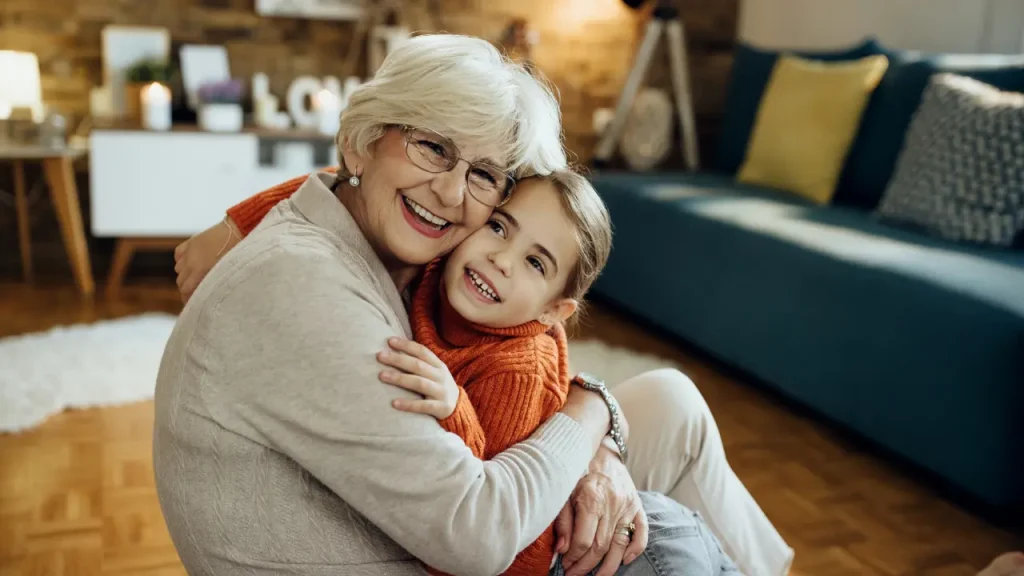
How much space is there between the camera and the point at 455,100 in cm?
101

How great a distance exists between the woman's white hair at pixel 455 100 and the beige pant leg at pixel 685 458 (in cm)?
48

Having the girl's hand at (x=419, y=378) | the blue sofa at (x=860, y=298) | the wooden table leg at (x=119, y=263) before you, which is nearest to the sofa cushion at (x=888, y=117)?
the blue sofa at (x=860, y=298)

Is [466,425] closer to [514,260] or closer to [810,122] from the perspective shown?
[514,260]

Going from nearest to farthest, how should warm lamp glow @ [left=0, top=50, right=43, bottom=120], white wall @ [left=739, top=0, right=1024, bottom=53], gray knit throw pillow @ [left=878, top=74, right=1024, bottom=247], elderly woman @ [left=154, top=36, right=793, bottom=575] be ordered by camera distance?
1. elderly woman @ [left=154, top=36, right=793, bottom=575]
2. gray knit throw pillow @ [left=878, top=74, right=1024, bottom=247]
3. white wall @ [left=739, top=0, right=1024, bottom=53]
4. warm lamp glow @ [left=0, top=50, right=43, bottom=120]

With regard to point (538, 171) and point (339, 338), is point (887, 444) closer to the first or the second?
point (538, 171)

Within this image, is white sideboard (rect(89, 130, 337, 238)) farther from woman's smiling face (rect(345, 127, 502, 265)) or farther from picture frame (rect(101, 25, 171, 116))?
woman's smiling face (rect(345, 127, 502, 265))

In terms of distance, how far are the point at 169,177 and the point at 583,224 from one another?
273 cm

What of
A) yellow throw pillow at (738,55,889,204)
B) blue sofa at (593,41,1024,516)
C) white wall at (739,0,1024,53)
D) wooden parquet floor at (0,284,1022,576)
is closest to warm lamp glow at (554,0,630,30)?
white wall at (739,0,1024,53)

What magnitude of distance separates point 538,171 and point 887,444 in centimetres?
155

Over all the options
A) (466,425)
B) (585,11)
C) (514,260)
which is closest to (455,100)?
(514,260)

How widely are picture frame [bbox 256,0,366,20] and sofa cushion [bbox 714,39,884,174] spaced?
5.69ft

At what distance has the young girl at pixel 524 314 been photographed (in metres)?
1.10

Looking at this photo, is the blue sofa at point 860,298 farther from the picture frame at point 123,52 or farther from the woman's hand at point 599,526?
the picture frame at point 123,52

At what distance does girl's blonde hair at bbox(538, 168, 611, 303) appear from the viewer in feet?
3.96
